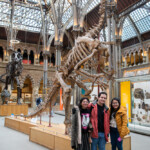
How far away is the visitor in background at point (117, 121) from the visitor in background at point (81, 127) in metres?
0.53

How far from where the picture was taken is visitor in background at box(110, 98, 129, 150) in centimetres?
352

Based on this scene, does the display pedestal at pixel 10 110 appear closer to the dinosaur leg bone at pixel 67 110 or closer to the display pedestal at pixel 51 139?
the display pedestal at pixel 51 139

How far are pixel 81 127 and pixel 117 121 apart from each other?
0.71m

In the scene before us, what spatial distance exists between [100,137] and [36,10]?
2710 cm

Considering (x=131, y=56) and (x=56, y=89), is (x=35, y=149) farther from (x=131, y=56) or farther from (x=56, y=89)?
(x=131, y=56)

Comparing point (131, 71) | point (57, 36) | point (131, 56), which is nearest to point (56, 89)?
point (57, 36)

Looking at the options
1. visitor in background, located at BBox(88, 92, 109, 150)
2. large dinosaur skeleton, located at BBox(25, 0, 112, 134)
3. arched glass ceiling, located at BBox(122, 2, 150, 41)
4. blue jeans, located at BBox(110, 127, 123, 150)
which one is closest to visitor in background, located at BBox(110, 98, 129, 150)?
blue jeans, located at BBox(110, 127, 123, 150)

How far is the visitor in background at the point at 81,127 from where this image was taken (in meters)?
3.33

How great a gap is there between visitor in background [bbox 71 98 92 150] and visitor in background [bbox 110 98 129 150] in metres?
0.53

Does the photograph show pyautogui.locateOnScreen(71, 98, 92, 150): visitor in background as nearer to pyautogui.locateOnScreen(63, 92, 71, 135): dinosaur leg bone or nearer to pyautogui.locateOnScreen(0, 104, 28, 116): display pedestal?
pyautogui.locateOnScreen(63, 92, 71, 135): dinosaur leg bone

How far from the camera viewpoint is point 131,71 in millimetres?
24984

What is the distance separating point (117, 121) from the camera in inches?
142

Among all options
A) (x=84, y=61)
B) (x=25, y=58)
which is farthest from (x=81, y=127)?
(x=25, y=58)

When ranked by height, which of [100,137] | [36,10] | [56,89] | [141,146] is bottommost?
[141,146]
